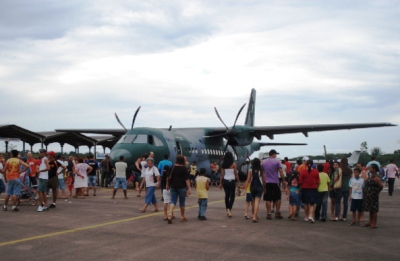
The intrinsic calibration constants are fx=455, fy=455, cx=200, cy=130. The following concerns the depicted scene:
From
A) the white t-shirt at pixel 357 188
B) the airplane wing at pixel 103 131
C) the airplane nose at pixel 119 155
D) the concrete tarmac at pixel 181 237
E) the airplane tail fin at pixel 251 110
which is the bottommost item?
the concrete tarmac at pixel 181 237

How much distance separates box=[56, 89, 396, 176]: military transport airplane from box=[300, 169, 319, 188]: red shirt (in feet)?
36.4

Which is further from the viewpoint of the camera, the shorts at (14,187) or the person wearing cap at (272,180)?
the shorts at (14,187)

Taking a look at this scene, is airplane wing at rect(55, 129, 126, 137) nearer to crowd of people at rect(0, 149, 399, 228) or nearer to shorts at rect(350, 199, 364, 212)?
crowd of people at rect(0, 149, 399, 228)

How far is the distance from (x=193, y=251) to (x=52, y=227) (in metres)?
3.90

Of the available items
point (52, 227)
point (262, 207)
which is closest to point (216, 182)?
point (262, 207)

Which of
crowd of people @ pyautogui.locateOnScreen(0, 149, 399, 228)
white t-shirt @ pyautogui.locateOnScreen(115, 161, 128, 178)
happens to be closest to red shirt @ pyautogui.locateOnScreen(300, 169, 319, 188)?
crowd of people @ pyautogui.locateOnScreen(0, 149, 399, 228)

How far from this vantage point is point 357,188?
36.8ft

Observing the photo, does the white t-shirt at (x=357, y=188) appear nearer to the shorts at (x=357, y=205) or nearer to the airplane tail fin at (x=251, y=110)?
the shorts at (x=357, y=205)

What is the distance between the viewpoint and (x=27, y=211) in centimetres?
1301

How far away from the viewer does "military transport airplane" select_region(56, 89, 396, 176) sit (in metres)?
22.5

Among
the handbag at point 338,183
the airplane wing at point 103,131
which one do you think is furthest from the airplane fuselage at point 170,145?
the handbag at point 338,183

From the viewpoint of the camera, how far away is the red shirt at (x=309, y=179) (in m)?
11.9

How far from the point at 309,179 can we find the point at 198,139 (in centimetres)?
1832

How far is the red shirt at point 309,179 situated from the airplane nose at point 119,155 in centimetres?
1110
